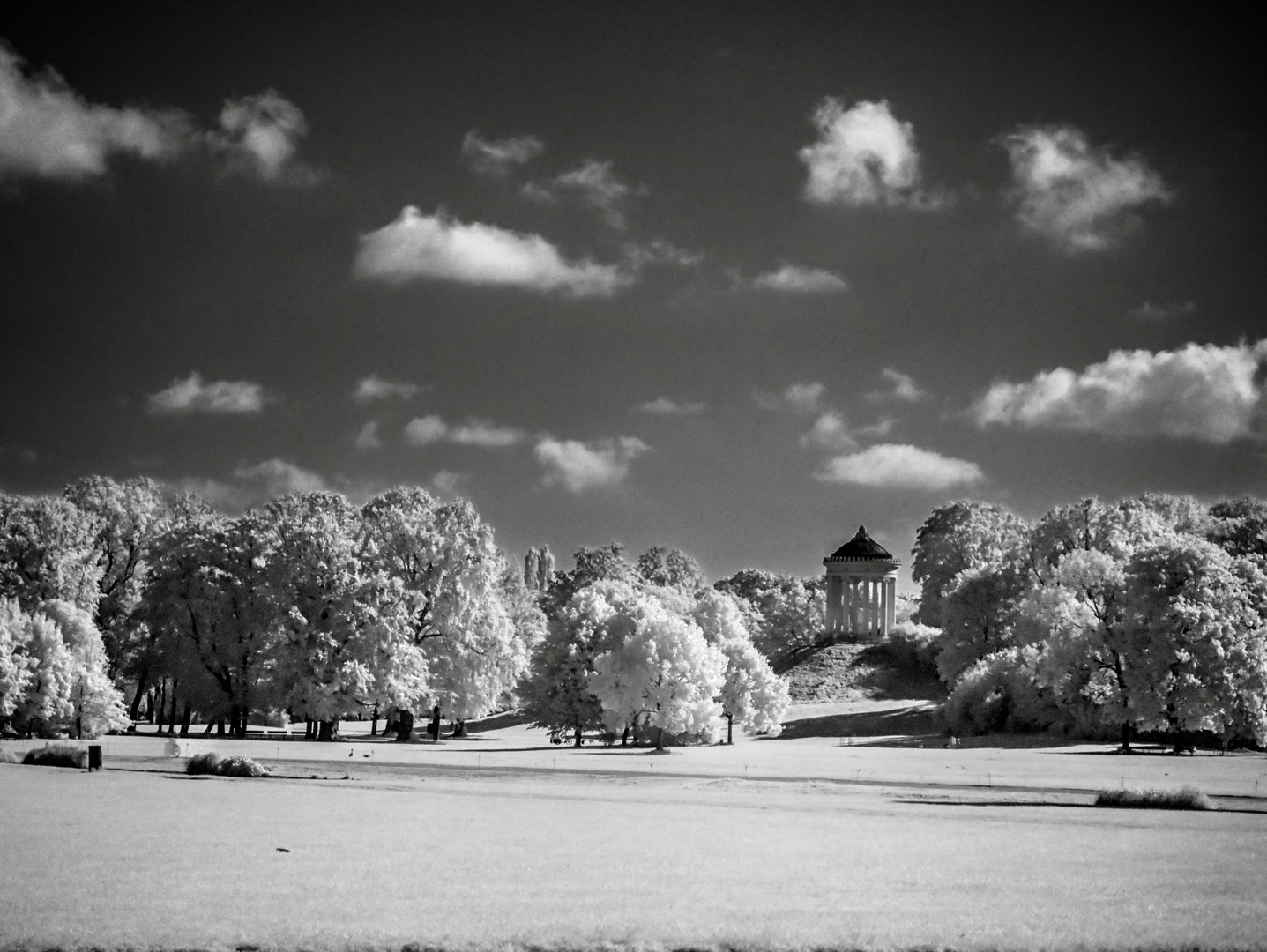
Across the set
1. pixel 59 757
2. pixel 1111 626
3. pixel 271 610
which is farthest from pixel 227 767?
pixel 1111 626

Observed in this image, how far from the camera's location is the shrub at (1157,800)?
120 feet

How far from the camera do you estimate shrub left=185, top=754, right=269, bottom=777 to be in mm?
46000

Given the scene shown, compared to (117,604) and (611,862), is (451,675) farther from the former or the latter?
(611,862)

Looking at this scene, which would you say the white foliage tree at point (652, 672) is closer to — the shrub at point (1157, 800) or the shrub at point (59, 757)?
the shrub at point (59, 757)

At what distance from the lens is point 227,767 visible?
46344 millimetres

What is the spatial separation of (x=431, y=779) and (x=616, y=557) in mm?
90892

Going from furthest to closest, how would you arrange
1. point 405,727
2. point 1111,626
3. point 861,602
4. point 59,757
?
point 861,602 < point 405,727 < point 1111,626 < point 59,757

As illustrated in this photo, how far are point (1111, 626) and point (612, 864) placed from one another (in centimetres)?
5479

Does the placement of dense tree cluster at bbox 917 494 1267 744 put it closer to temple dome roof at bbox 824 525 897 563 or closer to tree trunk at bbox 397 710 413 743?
temple dome roof at bbox 824 525 897 563

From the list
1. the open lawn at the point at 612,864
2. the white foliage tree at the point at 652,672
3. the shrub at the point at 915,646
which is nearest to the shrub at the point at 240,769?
the open lawn at the point at 612,864

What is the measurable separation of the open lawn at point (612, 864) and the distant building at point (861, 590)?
77506 mm

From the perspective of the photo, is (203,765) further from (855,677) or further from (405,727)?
(855,677)

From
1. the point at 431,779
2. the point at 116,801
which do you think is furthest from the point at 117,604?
the point at 116,801

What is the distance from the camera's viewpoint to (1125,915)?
1855cm
